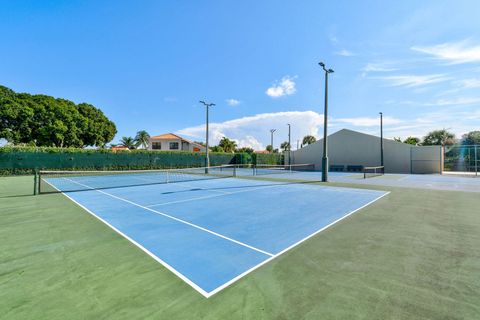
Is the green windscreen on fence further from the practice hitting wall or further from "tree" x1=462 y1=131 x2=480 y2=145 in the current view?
"tree" x1=462 y1=131 x2=480 y2=145

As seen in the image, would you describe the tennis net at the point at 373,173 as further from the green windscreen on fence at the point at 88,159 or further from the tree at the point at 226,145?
the tree at the point at 226,145

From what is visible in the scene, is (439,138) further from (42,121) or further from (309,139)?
(42,121)

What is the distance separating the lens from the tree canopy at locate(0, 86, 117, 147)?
3784 centimetres

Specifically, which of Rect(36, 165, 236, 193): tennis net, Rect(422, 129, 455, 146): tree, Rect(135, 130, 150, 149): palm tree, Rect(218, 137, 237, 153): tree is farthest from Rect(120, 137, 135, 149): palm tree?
Rect(422, 129, 455, 146): tree

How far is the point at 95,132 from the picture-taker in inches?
1843

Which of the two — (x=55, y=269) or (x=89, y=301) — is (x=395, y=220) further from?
(x=55, y=269)

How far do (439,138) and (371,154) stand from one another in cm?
4207

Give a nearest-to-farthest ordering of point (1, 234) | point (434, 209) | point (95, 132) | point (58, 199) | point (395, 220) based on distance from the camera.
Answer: point (1, 234), point (395, 220), point (434, 209), point (58, 199), point (95, 132)

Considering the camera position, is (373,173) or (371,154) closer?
(373,173)

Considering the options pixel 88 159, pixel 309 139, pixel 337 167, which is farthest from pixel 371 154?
pixel 309 139

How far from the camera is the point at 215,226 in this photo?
6.68 m

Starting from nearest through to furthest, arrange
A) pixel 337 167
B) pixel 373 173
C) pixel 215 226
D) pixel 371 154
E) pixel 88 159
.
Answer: pixel 215 226
pixel 88 159
pixel 373 173
pixel 371 154
pixel 337 167

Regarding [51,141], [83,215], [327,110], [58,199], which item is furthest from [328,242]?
[51,141]

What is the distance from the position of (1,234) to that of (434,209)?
14.1 metres
